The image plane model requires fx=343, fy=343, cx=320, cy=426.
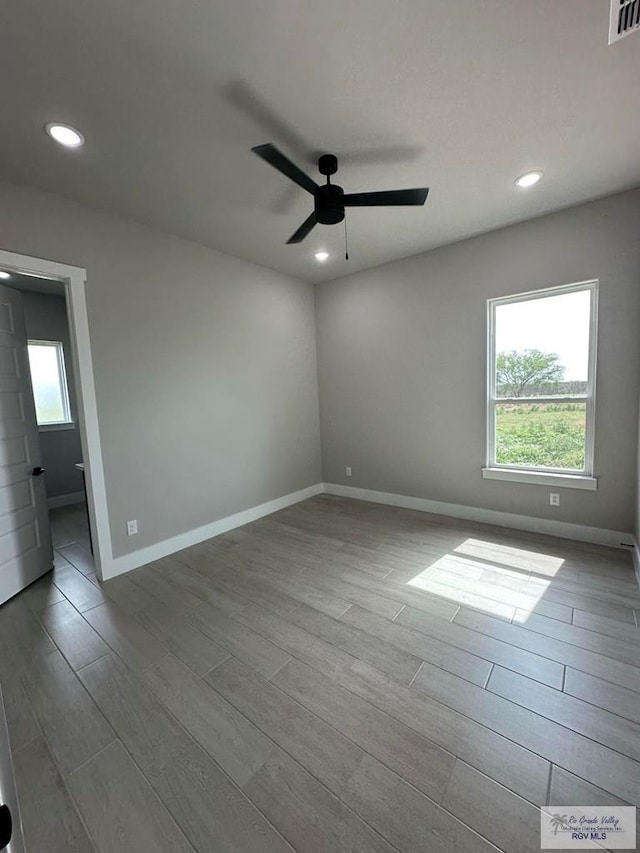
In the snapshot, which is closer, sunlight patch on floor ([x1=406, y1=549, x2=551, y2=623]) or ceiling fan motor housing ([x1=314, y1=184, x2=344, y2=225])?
ceiling fan motor housing ([x1=314, y1=184, x2=344, y2=225])

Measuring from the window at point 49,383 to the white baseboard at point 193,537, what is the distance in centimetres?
297

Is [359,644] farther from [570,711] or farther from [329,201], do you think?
[329,201]

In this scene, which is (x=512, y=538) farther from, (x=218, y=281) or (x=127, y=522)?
(x=218, y=281)

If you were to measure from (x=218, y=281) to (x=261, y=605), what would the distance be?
2.98 metres

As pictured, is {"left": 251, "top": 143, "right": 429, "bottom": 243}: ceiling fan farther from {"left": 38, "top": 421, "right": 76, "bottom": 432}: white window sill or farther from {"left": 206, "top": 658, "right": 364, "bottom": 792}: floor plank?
{"left": 38, "top": 421, "right": 76, "bottom": 432}: white window sill

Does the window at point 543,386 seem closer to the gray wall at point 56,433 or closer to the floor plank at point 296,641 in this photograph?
the floor plank at point 296,641

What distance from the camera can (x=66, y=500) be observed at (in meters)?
4.79

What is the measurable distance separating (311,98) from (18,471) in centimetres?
317

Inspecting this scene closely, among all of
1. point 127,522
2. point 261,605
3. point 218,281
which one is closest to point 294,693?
point 261,605

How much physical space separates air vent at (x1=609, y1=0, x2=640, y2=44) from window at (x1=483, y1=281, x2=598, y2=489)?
192cm

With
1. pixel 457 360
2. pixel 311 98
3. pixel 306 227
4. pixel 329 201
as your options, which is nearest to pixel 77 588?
pixel 306 227

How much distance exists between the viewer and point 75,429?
487cm

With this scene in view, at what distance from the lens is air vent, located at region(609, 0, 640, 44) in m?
1.23

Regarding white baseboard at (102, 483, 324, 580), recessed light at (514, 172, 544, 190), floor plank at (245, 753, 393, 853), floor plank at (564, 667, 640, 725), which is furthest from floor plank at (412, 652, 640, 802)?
recessed light at (514, 172, 544, 190)
